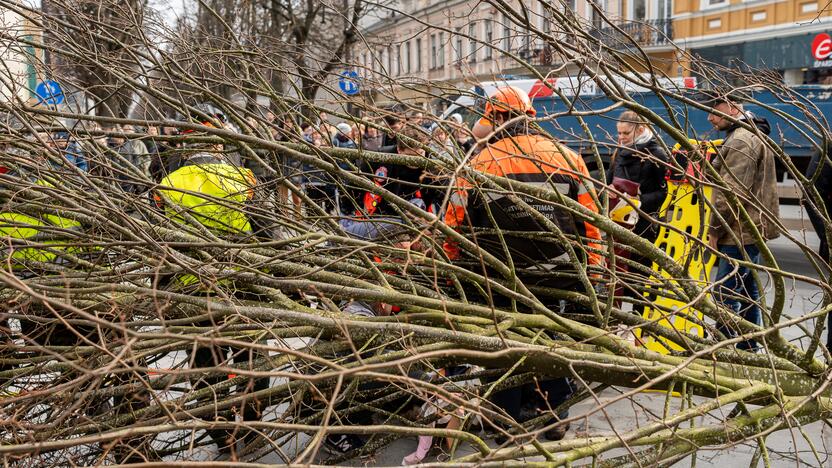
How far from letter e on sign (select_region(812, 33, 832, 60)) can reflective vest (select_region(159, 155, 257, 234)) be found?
48.1ft

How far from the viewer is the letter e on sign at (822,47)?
16.0 m

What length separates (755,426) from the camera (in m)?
3.00

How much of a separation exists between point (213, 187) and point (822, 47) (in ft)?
51.6

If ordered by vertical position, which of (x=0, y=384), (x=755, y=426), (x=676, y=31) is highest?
(x=676, y=31)

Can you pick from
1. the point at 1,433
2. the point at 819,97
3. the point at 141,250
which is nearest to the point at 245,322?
the point at 141,250

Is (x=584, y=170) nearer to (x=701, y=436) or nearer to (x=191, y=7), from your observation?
(x=701, y=436)

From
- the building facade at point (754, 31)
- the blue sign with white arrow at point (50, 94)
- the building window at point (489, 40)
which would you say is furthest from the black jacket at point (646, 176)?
the building facade at point (754, 31)

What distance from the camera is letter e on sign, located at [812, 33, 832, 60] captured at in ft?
52.5

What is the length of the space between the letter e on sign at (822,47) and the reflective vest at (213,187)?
14.7m

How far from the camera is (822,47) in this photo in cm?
1658

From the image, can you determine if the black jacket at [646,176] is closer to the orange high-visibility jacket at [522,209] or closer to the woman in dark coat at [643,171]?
the woman in dark coat at [643,171]

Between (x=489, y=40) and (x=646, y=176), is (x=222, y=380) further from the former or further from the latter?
(x=646, y=176)

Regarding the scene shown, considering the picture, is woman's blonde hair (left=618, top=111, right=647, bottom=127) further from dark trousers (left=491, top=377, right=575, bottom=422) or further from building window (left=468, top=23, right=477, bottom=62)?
dark trousers (left=491, top=377, right=575, bottom=422)

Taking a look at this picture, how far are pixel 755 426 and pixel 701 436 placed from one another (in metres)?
0.34
